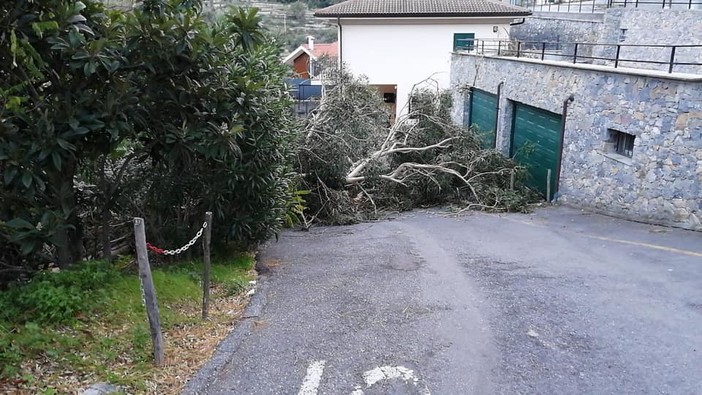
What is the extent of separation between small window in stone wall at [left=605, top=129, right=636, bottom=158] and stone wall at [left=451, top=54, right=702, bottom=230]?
0.12 m

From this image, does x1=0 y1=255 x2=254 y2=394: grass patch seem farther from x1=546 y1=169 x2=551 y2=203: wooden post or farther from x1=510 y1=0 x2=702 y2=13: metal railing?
x1=510 y1=0 x2=702 y2=13: metal railing

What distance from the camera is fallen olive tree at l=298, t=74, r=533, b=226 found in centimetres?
1370

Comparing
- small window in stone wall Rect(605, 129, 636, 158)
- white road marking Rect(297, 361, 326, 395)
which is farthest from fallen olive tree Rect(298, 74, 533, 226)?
white road marking Rect(297, 361, 326, 395)

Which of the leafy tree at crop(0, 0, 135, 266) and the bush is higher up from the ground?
the leafy tree at crop(0, 0, 135, 266)

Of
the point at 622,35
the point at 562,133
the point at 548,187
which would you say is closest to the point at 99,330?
the point at 562,133

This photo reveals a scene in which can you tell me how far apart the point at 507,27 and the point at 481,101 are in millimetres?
12093

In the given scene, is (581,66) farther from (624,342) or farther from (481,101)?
(624,342)

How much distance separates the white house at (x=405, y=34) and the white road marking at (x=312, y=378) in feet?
79.4

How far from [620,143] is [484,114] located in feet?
24.8

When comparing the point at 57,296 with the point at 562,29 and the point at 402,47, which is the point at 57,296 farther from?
the point at 562,29

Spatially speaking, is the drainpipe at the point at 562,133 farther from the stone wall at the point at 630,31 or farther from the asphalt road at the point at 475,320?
the stone wall at the point at 630,31

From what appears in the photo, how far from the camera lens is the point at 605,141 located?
1298 centimetres

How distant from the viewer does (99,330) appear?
602cm

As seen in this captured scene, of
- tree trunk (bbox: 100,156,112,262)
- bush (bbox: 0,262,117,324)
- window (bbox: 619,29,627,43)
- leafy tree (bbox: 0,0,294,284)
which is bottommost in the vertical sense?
bush (bbox: 0,262,117,324)
